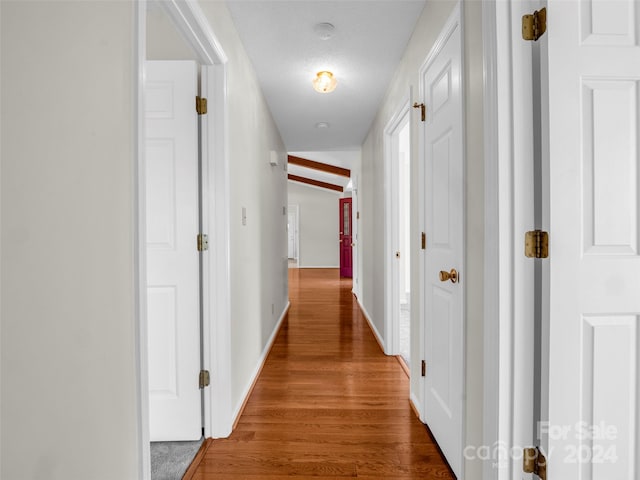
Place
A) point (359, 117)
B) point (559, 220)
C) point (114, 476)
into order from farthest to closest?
point (359, 117) → point (559, 220) → point (114, 476)

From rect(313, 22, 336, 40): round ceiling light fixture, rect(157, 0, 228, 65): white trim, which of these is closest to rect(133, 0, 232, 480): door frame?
rect(157, 0, 228, 65): white trim

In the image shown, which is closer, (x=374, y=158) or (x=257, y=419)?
(x=257, y=419)

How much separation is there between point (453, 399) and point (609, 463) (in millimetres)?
563

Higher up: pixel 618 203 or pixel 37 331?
pixel 618 203

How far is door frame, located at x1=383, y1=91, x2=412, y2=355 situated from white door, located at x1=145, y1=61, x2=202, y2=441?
1817 mm

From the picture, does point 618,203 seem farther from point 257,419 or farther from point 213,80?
point 257,419

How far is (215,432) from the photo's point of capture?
5.90 feet

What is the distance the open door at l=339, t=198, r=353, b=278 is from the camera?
848cm

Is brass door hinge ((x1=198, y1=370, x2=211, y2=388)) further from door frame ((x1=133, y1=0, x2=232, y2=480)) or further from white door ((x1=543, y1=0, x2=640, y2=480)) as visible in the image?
white door ((x1=543, y1=0, x2=640, y2=480))

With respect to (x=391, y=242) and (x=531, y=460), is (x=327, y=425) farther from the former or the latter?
(x=391, y=242)

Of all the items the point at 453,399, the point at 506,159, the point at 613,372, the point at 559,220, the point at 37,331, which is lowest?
the point at 453,399

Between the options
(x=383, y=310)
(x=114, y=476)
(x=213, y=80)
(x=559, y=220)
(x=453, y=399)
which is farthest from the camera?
(x=383, y=310)

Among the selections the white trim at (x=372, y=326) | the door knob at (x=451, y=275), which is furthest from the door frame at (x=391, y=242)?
the door knob at (x=451, y=275)

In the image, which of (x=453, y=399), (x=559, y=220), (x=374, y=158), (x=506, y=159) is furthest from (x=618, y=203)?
(x=374, y=158)
